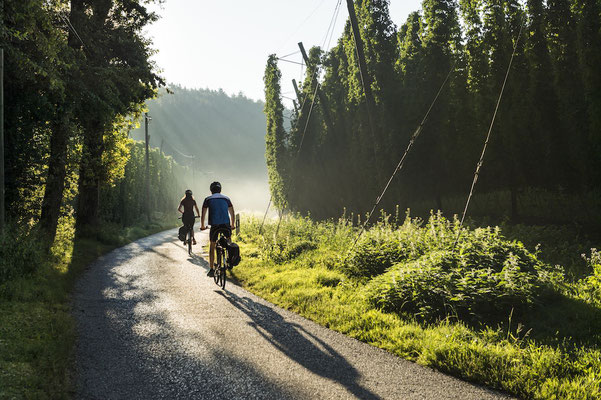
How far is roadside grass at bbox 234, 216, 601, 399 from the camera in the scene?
13.3 feet

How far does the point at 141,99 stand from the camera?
17.0m

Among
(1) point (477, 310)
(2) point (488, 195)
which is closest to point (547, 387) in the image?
(1) point (477, 310)

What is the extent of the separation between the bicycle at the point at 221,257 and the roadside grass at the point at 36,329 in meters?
3.01

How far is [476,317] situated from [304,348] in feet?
8.26

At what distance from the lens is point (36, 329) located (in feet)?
17.7

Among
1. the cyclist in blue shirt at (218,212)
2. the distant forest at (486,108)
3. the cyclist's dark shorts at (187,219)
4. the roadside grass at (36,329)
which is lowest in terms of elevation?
the roadside grass at (36,329)

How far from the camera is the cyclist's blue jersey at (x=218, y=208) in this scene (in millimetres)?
9102

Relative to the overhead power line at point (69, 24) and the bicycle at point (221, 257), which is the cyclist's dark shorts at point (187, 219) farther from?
the overhead power line at point (69, 24)

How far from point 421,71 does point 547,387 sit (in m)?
18.5

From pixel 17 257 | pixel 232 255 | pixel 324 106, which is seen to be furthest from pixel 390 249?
pixel 324 106

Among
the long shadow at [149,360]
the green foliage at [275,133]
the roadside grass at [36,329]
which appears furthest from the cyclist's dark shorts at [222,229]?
the green foliage at [275,133]

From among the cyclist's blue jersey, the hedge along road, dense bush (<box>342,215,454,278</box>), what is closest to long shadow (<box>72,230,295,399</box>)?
the hedge along road

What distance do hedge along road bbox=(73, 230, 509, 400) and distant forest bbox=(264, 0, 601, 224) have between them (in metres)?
8.25

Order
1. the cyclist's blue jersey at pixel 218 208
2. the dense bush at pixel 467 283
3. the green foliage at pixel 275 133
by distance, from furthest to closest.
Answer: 1. the green foliage at pixel 275 133
2. the cyclist's blue jersey at pixel 218 208
3. the dense bush at pixel 467 283
